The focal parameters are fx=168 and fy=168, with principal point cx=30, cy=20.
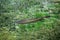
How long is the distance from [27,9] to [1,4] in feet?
0.90

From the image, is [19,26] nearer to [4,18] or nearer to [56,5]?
[4,18]

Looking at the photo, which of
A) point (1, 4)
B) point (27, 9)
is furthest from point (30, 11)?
point (1, 4)

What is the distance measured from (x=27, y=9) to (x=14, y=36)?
323mm

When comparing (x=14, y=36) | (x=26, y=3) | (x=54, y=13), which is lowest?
(x=14, y=36)

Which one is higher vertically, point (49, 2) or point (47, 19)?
point (49, 2)

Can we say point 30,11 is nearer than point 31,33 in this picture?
Result: No

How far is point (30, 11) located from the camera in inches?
68.5

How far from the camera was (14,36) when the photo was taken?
1616mm

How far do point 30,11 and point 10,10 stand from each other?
0.68 ft

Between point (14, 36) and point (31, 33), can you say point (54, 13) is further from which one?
point (14, 36)

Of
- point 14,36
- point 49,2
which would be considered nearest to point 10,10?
point 14,36

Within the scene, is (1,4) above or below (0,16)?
above

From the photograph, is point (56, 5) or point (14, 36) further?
point (56, 5)

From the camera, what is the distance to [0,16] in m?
1.71
